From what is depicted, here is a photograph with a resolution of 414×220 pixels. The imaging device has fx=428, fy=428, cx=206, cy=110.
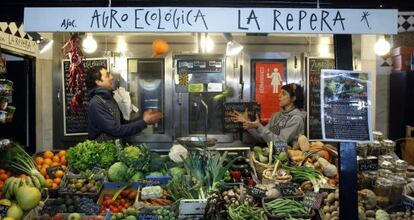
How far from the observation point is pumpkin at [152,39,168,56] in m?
6.55

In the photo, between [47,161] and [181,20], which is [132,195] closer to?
[47,161]

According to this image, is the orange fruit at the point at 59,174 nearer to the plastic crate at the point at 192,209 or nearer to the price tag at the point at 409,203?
the plastic crate at the point at 192,209

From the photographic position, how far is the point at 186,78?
703 cm

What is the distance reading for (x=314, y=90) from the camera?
291 inches

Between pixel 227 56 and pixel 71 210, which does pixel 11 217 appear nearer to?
pixel 71 210

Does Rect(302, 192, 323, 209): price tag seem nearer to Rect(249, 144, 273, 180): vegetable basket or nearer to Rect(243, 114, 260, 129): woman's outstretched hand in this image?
Rect(249, 144, 273, 180): vegetable basket

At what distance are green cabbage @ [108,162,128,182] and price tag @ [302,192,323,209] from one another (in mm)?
1748

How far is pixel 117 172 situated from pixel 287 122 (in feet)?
8.13

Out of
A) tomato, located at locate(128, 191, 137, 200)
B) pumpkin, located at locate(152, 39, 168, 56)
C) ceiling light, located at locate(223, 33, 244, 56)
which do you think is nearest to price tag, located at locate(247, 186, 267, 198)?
tomato, located at locate(128, 191, 137, 200)

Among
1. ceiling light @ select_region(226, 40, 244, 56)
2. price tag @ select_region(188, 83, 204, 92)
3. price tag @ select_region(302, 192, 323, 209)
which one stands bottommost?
price tag @ select_region(302, 192, 323, 209)

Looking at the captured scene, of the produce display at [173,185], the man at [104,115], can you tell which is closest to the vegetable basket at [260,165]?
the produce display at [173,185]

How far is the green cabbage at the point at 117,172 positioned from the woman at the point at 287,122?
2074mm

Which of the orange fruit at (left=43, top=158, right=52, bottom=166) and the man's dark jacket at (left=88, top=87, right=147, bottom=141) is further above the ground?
the man's dark jacket at (left=88, top=87, right=147, bottom=141)

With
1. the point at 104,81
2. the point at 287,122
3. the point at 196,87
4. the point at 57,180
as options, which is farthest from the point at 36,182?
the point at 196,87
